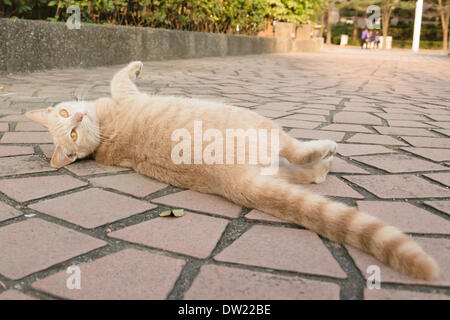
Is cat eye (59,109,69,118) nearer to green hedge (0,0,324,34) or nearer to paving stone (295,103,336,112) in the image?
paving stone (295,103,336,112)

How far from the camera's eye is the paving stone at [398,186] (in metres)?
2.05

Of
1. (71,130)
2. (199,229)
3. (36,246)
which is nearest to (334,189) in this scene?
(199,229)

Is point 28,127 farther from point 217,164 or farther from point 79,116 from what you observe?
point 217,164

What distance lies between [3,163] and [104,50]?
5.28m

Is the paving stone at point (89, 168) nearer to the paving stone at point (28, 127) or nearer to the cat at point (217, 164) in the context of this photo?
the cat at point (217, 164)

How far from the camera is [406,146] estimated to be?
115 inches

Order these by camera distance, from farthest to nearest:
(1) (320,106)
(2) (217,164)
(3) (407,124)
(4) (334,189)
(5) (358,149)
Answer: (1) (320,106) < (3) (407,124) < (5) (358,149) < (4) (334,189) < (2) (217,164)

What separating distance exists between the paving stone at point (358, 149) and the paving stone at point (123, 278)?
1.68 m

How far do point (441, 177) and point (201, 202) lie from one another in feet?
4.54

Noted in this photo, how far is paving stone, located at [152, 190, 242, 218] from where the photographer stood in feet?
6.17

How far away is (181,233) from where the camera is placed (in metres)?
1.67

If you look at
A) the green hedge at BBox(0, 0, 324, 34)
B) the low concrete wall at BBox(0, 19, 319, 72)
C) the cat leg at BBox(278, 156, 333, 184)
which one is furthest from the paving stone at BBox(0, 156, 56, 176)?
the green hedge at BBox(0, 0, 324, 34)

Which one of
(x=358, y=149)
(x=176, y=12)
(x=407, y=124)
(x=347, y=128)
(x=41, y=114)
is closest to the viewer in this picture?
(x=41, y=114)

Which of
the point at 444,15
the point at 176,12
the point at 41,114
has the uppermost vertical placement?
the point at 444,15
